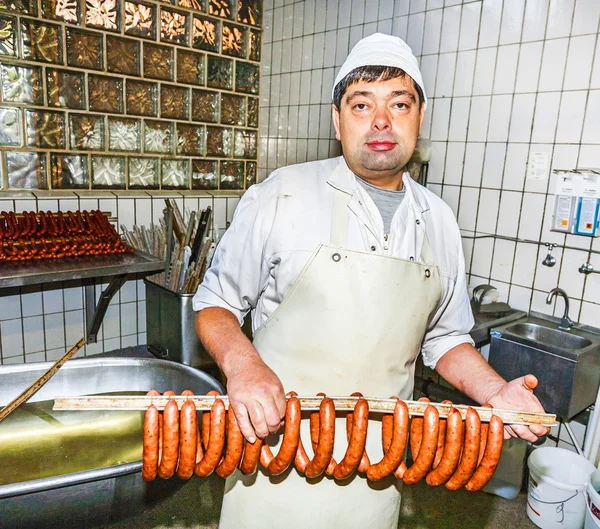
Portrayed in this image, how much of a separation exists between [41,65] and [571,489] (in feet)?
14.1

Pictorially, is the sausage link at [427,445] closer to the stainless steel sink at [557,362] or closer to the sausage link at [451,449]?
the sausage link at [451,449]

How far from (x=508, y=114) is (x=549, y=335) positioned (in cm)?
143

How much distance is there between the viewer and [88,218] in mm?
3760

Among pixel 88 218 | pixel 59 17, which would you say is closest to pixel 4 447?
pixel 88 218

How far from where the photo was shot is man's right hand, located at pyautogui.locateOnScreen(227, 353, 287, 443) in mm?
1160

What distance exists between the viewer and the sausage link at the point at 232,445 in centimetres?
123

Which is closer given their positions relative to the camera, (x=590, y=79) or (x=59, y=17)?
(x=590, y=79)

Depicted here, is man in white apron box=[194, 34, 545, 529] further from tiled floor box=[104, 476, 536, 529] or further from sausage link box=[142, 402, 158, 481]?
tiled floor box=[104, 476, 536, 529]

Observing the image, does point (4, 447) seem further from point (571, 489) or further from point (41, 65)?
point (41, 65)

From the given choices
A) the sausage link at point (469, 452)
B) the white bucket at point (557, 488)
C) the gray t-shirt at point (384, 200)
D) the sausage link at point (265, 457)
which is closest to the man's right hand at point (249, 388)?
the sausage link at point (265, 457)

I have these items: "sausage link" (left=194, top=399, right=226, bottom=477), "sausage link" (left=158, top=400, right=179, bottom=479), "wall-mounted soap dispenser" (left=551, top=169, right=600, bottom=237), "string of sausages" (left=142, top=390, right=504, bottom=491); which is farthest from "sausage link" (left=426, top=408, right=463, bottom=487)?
"wall-mounted soap dispenser" (left=551, top=169, right=600, bottom=237)

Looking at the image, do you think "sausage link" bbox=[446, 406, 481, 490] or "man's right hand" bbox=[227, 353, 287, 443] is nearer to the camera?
"man's right hand" bbox=[227, 353, 287, 443]

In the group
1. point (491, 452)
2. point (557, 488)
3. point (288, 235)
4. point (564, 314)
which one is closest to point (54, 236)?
point (288, 235)

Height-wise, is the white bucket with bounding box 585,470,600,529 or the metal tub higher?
the metal tub
